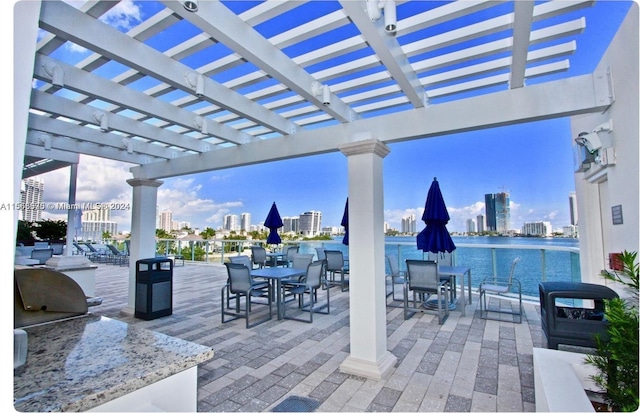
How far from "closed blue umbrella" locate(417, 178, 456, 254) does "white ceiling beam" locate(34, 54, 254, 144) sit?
A: 132 inches

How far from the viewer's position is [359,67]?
108 inches

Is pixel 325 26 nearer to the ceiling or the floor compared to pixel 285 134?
nearer to the ceiling

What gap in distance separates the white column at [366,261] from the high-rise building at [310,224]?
9771 millimetres

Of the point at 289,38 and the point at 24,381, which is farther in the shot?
the point at 289,38

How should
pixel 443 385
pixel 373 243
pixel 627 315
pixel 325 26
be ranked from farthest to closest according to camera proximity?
1. pixel 373 243
2. pixel 443 385
3. pixel 325 26
4. pixel 627 315

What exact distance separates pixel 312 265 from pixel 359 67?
295 centimetres

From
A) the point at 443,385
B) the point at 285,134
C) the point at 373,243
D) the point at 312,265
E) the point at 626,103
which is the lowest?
the point at 443,385

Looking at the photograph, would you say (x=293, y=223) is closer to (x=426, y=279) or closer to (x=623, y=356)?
(x=426, y=279)

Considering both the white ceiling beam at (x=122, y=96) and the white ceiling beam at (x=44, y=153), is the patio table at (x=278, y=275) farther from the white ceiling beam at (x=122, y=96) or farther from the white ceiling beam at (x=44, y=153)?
the white ceiling beam at (x=44, y=153)

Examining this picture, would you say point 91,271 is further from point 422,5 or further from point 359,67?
point 422,5

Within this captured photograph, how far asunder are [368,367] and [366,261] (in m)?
0.97

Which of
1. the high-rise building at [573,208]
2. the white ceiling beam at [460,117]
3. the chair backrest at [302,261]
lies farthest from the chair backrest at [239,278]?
the high-rise building at [573,208]

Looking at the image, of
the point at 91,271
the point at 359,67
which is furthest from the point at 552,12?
the point at 91,271

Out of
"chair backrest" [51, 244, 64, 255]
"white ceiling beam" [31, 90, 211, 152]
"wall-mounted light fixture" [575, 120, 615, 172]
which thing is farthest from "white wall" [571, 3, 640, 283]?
"chair backrest" [51, 244, 64, 255]
